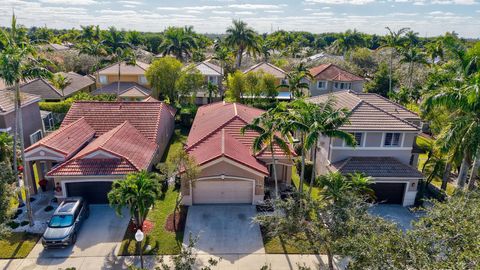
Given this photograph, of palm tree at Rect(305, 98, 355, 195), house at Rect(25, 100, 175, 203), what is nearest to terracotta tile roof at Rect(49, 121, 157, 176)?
house at Rect(25, 100, 175, 203)

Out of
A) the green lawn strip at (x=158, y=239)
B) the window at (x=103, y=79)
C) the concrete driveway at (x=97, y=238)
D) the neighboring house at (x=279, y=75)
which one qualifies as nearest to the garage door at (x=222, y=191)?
the green lawn strip at (x=158, y=239)

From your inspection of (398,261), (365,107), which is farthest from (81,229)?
(365,107)

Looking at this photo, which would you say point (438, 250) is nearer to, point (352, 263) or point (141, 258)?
point (352, 263)

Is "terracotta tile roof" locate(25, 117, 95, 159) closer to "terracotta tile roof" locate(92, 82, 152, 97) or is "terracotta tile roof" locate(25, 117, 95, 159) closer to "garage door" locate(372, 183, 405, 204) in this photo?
"terracotta tile roof" locate(92, 82, 152, 97)

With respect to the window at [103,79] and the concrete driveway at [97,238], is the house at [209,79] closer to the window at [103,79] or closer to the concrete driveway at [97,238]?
the window at [103,79]

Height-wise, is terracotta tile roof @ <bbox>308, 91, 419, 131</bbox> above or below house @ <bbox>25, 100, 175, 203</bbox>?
above

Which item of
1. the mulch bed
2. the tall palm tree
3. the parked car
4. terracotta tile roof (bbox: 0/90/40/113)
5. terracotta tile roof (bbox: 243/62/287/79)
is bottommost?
the mulch bed
